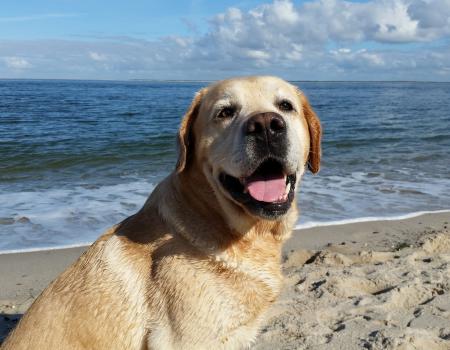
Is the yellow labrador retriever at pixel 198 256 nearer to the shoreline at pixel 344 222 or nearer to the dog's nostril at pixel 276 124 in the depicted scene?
the dog's nostril at pixel 276 124

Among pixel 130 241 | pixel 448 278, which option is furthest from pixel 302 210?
pixel 130 241

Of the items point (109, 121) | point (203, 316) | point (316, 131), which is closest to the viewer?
point (203, 316)

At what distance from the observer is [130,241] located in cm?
291

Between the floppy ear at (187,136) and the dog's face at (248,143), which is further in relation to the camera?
the floppy ear at (187,136)

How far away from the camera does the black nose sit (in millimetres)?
2742

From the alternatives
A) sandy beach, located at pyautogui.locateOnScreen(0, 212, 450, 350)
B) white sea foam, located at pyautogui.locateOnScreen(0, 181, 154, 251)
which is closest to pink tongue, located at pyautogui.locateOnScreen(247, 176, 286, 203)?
sandy beach, located at pyautogui.locateOnScreen(0, 212, 450, 350)

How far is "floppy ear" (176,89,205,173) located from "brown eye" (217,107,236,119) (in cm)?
20

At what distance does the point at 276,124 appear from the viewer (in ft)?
9.06

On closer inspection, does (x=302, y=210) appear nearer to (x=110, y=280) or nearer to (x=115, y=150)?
(x=110, y=280)

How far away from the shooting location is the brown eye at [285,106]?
3.19 metres

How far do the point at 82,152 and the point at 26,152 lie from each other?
141cm

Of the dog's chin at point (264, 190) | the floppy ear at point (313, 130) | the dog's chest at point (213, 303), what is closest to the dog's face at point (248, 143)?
the dog's chin at point (264, 190)

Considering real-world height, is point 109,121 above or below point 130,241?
below

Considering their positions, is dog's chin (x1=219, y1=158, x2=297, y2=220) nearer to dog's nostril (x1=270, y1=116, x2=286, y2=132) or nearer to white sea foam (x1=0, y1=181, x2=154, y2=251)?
dog's nostril (x1=270, y1=116, x2=286, y2=132)
